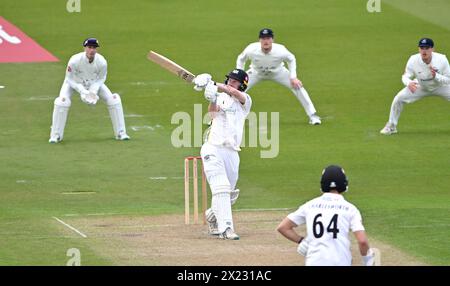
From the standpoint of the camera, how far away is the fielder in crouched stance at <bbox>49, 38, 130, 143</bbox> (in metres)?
26.9

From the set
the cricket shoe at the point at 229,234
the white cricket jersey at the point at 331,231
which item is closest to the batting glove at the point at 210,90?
the cricket shoe at the point at 229,234

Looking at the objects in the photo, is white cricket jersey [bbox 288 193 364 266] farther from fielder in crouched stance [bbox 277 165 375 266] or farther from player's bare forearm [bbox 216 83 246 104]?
player's bare forearm [bbox 216 83 246 104]

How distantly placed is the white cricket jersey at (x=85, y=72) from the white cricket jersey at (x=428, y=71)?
6007 mm

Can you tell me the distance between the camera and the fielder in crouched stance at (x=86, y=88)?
26.9m

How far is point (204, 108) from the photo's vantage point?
30562 millimetres

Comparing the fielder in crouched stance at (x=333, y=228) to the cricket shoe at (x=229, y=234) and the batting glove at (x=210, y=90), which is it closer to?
the cricket shoe at (x=229, y=234)

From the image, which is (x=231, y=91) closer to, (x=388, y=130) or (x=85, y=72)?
(x=85, y=72)

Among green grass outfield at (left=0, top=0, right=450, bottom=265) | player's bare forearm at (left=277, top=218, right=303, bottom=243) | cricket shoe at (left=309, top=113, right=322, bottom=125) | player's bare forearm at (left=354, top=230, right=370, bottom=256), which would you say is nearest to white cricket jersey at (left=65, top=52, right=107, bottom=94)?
green grass outfield at (left=0, top=0, right=450, bottom=265)

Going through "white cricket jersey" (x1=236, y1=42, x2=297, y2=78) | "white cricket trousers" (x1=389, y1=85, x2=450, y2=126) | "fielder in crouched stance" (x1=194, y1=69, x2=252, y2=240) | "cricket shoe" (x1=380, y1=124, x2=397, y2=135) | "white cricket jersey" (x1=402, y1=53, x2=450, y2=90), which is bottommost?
"fielder in crouched stance" (x1=194, y1=69, x2=252, y2=240)

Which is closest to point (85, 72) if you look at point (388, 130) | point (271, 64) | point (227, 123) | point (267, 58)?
point (267, 58)

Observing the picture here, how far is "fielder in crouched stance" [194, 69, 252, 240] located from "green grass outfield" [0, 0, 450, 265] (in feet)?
6.18

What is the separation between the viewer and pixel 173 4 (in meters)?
42.3
